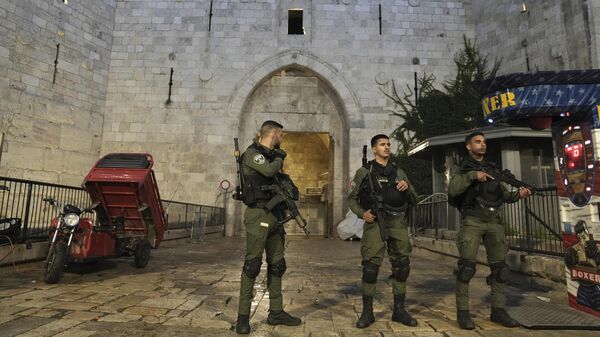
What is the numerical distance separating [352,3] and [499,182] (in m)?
14.2

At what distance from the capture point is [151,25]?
15.4 metres

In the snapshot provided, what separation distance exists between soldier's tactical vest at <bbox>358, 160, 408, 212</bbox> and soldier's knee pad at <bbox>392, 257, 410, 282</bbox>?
0.50 meters

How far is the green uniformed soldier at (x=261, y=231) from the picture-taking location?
316 cm

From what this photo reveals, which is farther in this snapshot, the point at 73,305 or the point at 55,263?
the point at 55,263

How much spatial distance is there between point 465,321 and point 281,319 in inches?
65.7

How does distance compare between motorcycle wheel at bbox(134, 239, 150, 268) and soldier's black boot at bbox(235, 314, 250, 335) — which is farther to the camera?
motorcycle wheel at bbox(134, 239, 150, 268)

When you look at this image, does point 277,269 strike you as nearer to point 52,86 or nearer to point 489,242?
point 489,242

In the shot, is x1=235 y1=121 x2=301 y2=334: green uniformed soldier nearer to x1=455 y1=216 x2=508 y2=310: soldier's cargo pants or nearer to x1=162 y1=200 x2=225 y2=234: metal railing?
x1=455 y1=216 x2=508 y2=310: soldier's cargo pants

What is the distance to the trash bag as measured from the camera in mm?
13234

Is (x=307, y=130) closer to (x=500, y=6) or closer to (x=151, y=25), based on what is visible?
(x=151, y=25)

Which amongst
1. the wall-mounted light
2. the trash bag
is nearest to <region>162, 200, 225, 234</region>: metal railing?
the trash bag

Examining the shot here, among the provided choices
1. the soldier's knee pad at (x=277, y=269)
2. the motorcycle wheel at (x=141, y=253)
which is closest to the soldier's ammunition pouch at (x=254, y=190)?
the soldier's knee pad at (x=277, y=269)

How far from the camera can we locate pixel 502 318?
11.1ft

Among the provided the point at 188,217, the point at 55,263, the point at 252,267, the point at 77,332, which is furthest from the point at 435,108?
the point at 77,332
